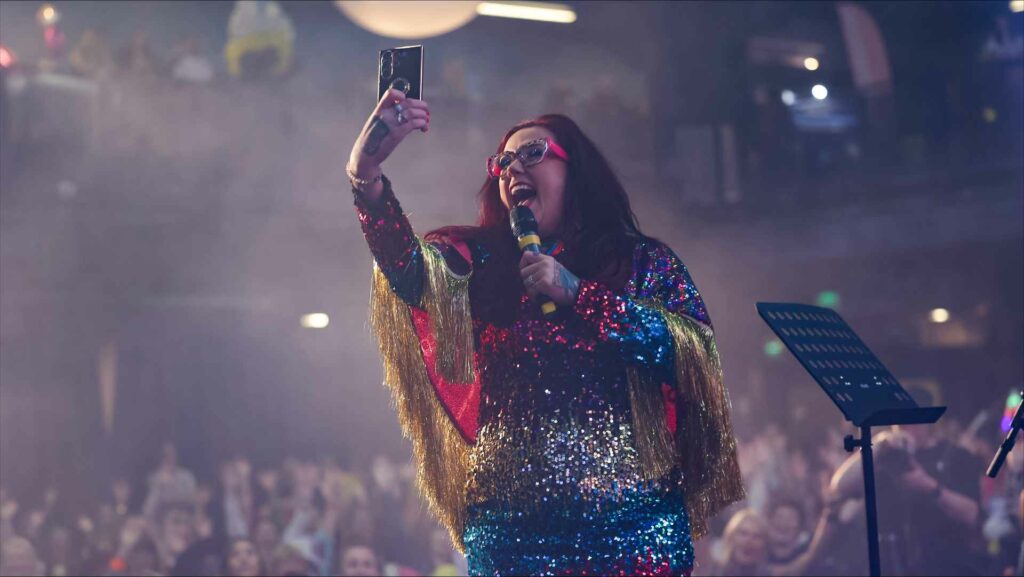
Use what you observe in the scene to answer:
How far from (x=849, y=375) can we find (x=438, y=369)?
3.18 ft

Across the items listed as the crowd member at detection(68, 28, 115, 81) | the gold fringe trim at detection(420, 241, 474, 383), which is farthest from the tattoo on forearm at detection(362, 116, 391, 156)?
the crowd member at detection(68, 28, 115, 81)

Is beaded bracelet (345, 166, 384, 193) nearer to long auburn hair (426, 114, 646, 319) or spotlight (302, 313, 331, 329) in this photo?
long auburn hair (426, 114, 646, 319)

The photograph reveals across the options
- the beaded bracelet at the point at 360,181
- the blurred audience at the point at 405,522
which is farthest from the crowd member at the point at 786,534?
the beaded bracelet at the point at 360,181

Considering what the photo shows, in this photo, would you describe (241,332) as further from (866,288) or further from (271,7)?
(866,288)

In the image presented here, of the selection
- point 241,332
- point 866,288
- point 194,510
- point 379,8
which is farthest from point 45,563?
point 866,288

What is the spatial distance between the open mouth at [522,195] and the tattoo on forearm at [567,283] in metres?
0.30

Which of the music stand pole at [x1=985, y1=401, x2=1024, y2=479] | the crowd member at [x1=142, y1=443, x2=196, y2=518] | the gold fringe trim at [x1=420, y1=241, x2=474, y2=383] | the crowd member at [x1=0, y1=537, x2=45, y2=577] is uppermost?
the gold fringe trim at [x1=420, y1=241, x2=474, y2=383]

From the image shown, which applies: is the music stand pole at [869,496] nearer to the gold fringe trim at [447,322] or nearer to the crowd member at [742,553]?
the gold fringe trim at [447,322]

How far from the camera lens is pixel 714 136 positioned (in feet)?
32.6

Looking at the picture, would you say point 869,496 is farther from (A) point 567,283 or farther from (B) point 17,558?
(B) point 17,558

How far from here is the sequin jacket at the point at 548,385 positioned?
1.81m

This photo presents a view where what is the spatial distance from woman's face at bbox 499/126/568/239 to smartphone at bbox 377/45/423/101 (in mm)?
334

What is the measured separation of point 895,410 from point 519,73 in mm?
9590

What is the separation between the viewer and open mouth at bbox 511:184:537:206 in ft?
6.72
